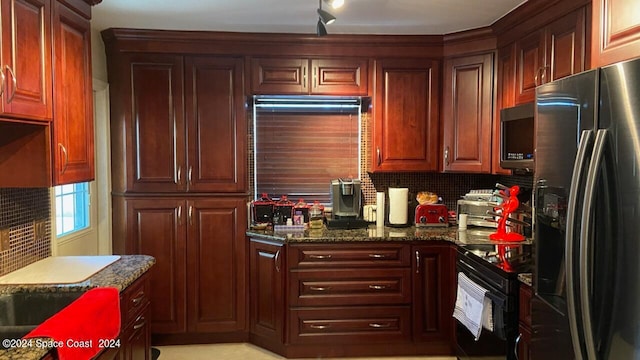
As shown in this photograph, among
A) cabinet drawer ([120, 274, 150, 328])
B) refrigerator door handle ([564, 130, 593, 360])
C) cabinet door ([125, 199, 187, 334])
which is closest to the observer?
refrigerator door handle ([564, 130, 593, 360])

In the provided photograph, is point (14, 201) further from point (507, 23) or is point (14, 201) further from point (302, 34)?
point (507, 23)

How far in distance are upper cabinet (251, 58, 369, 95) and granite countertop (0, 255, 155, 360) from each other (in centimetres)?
163

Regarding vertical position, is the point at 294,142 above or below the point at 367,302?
above

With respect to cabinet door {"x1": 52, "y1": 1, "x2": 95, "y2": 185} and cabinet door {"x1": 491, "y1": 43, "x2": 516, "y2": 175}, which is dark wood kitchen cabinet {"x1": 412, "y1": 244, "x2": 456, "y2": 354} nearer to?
cabinet door {"x1": 491, "y1": 43, "x2": 516, "y2": 175}

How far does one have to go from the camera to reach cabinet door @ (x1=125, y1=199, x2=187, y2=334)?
3.48 m

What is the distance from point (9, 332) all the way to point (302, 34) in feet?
8.60

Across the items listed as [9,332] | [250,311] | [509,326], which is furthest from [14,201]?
[509,326]

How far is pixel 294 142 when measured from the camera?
381 centimetres

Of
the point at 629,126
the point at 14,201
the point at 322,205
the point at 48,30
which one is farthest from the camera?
the point at 322,205

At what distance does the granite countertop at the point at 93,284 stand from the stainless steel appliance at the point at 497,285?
1840mm

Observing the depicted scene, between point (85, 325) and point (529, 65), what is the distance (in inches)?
111

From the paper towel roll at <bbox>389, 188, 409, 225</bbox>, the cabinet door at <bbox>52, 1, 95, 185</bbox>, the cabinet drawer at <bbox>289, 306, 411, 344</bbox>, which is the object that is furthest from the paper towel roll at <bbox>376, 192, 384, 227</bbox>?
the cabinet door at <bbox>52, 1, 95, 185</bbox>

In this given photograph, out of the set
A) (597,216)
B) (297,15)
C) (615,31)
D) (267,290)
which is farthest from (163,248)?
(615,31)

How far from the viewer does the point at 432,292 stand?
327cm
